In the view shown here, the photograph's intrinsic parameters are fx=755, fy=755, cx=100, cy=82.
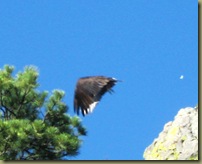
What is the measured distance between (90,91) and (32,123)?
4.32 metres

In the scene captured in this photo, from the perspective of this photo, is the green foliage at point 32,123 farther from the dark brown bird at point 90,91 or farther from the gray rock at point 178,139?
the dark brown bird at point 90,91

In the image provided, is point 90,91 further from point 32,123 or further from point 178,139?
point 32,123

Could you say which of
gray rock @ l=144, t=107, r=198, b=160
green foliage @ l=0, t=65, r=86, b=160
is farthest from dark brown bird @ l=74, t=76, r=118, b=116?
green foliage @ l=0, t=65, r=86, b=160

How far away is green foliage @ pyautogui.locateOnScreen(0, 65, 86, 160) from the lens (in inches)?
463

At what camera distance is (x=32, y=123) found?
11.9m

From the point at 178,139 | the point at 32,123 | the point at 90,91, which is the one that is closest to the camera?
Answer: the point at 90,91

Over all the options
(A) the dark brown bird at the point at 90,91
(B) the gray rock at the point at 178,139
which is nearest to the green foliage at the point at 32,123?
(B) the gray rock at the point at 178,139

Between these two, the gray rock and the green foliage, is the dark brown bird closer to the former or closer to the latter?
the gray rock

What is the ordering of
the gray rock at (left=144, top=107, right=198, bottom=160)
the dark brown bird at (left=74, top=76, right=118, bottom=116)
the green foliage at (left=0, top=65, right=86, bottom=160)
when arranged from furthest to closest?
the green foliage at (left=0, top=65, right=86, bottom=160)
the gray rock at (left=144, top=107, right=198, bottom=160)
the dark brown bird at (left=74, top=76, right=118, bottom=116)

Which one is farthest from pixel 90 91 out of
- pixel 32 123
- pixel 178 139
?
pixel 32 123

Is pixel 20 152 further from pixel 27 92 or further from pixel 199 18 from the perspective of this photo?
pixel 199 18

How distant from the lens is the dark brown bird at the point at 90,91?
7657mm

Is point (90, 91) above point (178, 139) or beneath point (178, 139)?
beneath

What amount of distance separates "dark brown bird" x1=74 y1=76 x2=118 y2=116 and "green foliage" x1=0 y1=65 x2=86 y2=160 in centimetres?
398
